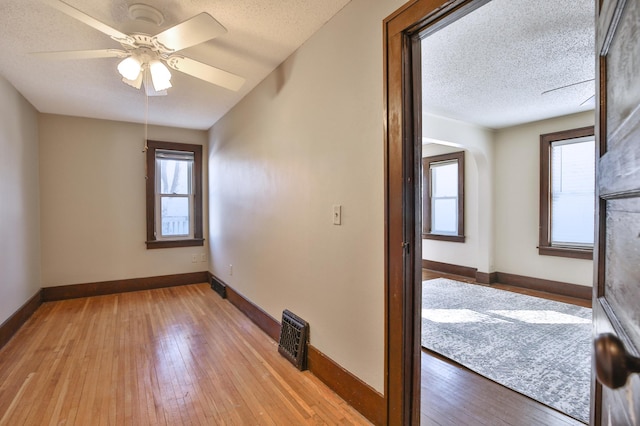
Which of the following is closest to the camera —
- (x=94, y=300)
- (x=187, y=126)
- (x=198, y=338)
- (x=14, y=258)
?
(x=198, y=338)

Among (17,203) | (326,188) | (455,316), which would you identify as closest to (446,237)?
(455,316)

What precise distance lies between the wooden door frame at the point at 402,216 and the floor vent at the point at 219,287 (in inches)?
116

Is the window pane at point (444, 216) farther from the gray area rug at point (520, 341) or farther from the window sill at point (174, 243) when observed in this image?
the window sill at point (174, 243)

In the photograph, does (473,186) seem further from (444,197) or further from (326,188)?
(326,188)

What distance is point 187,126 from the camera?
4711mm

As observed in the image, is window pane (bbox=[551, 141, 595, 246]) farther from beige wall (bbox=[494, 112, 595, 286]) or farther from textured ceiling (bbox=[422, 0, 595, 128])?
textured ceiling (bbox=[422, 0, 595, 128])

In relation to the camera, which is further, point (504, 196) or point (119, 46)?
point (504, 196)

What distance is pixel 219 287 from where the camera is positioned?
14.0 ft

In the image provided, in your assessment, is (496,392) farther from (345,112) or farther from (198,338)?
(198,338)

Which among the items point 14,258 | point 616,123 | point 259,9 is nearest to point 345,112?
point 259,9

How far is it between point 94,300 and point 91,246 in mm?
739

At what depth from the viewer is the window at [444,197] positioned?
5363 millimetres

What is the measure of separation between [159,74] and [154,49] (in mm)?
167

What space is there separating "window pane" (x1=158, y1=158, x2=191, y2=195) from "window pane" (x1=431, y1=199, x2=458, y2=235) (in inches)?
170
